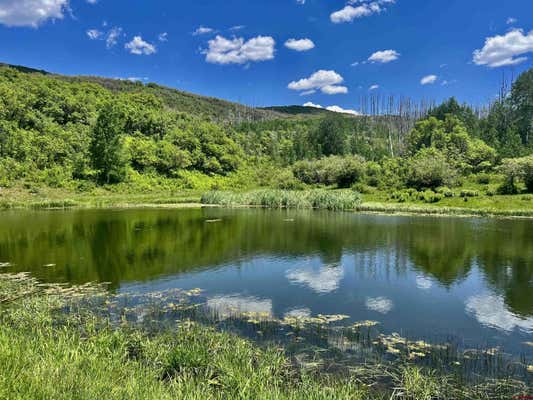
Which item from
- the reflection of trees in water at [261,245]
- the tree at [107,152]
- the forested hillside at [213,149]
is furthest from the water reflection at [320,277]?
the tree at [107,152]

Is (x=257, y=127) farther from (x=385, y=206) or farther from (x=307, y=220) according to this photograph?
(x=307, y=220)

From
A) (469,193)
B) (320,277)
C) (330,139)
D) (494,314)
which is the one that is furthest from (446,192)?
(330,139)

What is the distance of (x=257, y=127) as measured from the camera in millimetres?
143875

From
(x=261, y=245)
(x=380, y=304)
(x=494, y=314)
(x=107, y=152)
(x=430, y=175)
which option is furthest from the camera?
(x=107, y=152)

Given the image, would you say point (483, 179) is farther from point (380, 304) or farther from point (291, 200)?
point (380, 304)

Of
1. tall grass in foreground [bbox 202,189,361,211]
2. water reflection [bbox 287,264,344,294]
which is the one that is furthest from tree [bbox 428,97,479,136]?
water reflection [bbox 287,264,344,294]

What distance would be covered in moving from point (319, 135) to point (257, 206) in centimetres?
6979

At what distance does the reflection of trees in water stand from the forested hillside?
30649 millimetres

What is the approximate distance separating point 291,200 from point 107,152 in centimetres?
4130

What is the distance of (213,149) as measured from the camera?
104688mm

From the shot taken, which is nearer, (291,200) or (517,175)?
(517,175)

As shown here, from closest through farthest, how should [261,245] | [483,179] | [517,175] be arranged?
[261,245] → [517,175] → [483,179]

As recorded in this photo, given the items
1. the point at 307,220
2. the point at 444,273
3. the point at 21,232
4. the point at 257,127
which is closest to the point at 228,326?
the point at 444,273

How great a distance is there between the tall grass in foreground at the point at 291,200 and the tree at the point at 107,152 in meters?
23.9
